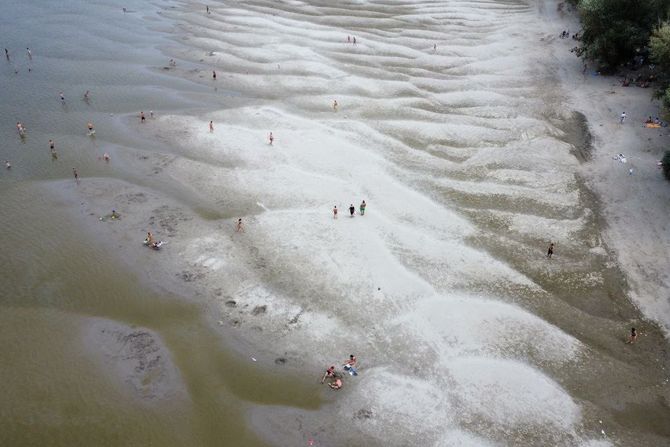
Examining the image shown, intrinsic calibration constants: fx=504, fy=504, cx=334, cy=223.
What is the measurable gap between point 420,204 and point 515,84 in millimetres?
27267

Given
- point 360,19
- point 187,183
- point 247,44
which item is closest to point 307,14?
point 360,19

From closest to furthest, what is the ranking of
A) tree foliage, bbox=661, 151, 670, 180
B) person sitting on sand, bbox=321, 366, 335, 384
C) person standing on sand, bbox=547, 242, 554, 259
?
person sitting on sand, bbox=321, 366, 335, 384, person standing on sand, bbox=547, 242, 554, 259, tree foliage, bbox=661, 151, 670, 180

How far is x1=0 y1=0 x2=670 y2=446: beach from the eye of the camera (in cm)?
2264

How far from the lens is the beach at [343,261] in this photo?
74.3 ft

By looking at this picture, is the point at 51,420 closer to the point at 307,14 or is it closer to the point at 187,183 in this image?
the point at 187,183

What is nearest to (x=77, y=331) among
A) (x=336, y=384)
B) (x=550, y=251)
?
(x=336, y=384)

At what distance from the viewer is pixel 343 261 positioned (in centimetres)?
3036

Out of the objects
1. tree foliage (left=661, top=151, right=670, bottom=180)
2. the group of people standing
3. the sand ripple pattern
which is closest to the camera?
the sand ripple pattern

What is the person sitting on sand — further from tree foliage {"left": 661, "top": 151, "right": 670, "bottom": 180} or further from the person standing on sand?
tree foliage {"left": 661, "top": 151, "right": 670, "bottom": 180}

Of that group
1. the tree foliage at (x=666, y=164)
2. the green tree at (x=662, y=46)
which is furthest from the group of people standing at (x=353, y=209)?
the green tree at (x=662, y=46)

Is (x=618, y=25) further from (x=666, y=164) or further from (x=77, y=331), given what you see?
(x=77, y=331)

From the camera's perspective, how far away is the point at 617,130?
45.2m

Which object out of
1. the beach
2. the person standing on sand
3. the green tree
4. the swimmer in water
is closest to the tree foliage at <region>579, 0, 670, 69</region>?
the beach

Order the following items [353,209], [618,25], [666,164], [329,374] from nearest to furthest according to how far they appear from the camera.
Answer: [329,374] → [353,209] → [666,164] → [618,25]
